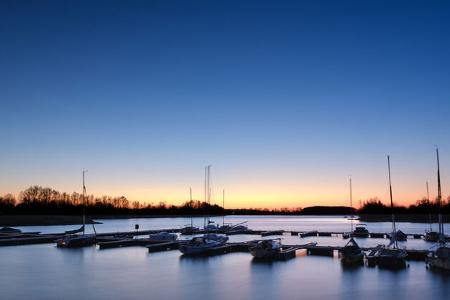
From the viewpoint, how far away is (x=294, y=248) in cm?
3500

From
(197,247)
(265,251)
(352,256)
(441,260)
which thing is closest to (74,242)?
(197,247)

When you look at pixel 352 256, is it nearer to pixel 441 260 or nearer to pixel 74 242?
pixel 441 260

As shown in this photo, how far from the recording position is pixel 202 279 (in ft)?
79.5

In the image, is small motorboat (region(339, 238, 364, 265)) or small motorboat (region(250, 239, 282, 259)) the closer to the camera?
small motorboat (region(339, 238, 364, 265))

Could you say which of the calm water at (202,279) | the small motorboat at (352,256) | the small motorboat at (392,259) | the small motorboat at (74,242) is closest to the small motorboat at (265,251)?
the calm water at (202,279)

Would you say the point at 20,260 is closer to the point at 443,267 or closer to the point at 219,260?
the point at 219,260

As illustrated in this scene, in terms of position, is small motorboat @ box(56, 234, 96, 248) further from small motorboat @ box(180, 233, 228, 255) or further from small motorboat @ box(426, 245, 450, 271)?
small motorboat @ box(426, 245, 450, 271)

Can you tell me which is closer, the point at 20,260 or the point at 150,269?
the point at 150,269

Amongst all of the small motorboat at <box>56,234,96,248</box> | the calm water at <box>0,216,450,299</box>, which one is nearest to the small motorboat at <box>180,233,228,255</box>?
the calm water at <box>0,216,450,299</box>

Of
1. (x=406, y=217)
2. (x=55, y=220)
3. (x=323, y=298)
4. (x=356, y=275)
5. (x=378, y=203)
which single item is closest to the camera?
(x=323, y=298)

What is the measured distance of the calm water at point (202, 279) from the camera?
20297 millimetres

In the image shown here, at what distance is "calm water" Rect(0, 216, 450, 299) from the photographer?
66.6ft

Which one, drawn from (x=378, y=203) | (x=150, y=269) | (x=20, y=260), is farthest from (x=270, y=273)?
(x=378, y=203)

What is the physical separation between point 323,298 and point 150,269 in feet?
37.4
